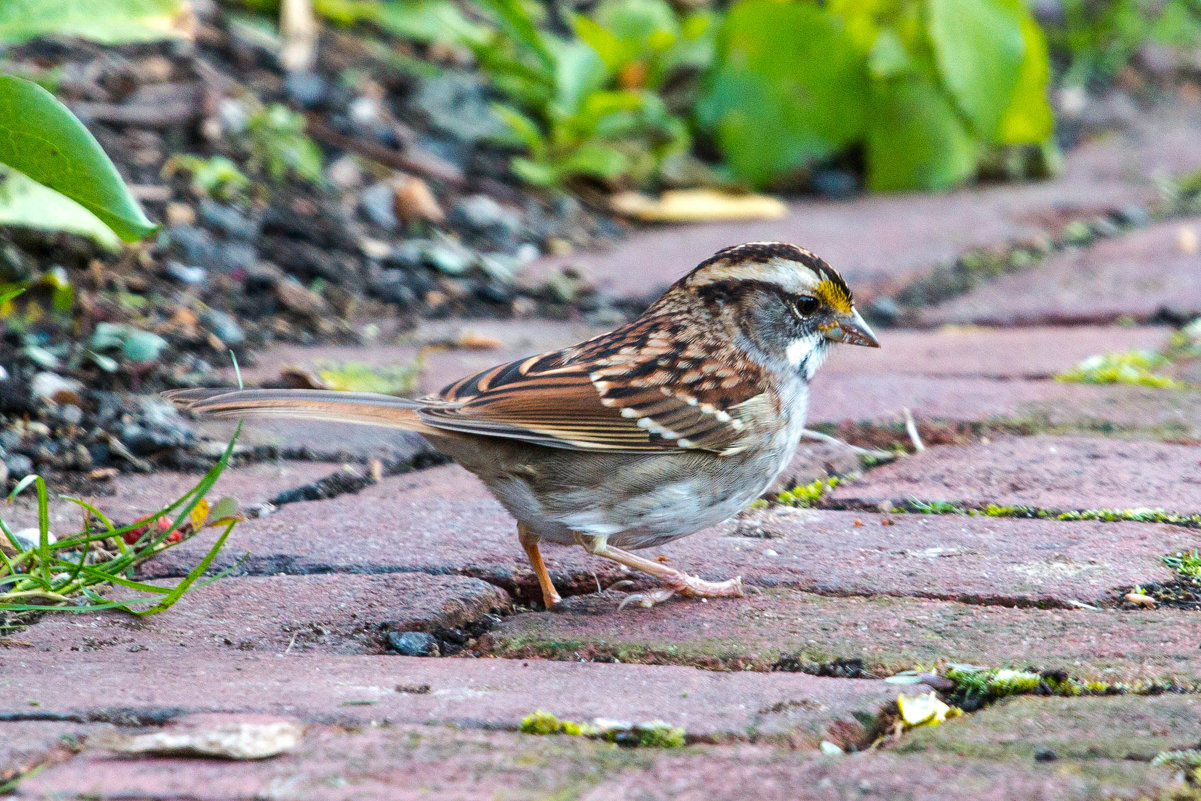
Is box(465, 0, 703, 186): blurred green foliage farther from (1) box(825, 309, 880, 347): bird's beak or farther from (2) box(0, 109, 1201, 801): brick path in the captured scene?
(1) box(825, 309, 880, 347): bird's beak

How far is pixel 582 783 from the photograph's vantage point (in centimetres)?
190

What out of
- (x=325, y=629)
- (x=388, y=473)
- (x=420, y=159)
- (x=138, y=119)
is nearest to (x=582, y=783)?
(x=325, y=629)

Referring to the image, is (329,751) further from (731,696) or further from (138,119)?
Answer: (138,119)

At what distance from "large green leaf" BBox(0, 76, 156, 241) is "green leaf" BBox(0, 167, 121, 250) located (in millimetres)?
1454

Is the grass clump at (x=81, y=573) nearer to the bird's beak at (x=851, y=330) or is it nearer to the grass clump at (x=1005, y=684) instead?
the grass clump at (x=1005, y=684)

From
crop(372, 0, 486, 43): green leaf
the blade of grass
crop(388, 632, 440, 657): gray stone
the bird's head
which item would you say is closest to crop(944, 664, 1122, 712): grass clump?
crop(388, 632, 440, 657): gray stone

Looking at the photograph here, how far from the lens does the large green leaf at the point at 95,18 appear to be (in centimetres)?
367

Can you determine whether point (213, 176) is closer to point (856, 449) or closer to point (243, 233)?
point (243, 233)

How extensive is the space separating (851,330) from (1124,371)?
861 millimetres

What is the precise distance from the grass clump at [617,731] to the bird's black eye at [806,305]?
192 centimetres

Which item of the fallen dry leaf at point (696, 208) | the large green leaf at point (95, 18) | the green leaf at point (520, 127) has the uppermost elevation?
the large green leaf at point (95, 18)

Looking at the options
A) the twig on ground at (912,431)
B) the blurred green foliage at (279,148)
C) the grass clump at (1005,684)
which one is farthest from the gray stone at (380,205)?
the grass clump at (1005,684)

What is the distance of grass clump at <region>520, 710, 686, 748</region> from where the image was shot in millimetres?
2105

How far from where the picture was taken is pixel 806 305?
388cm
